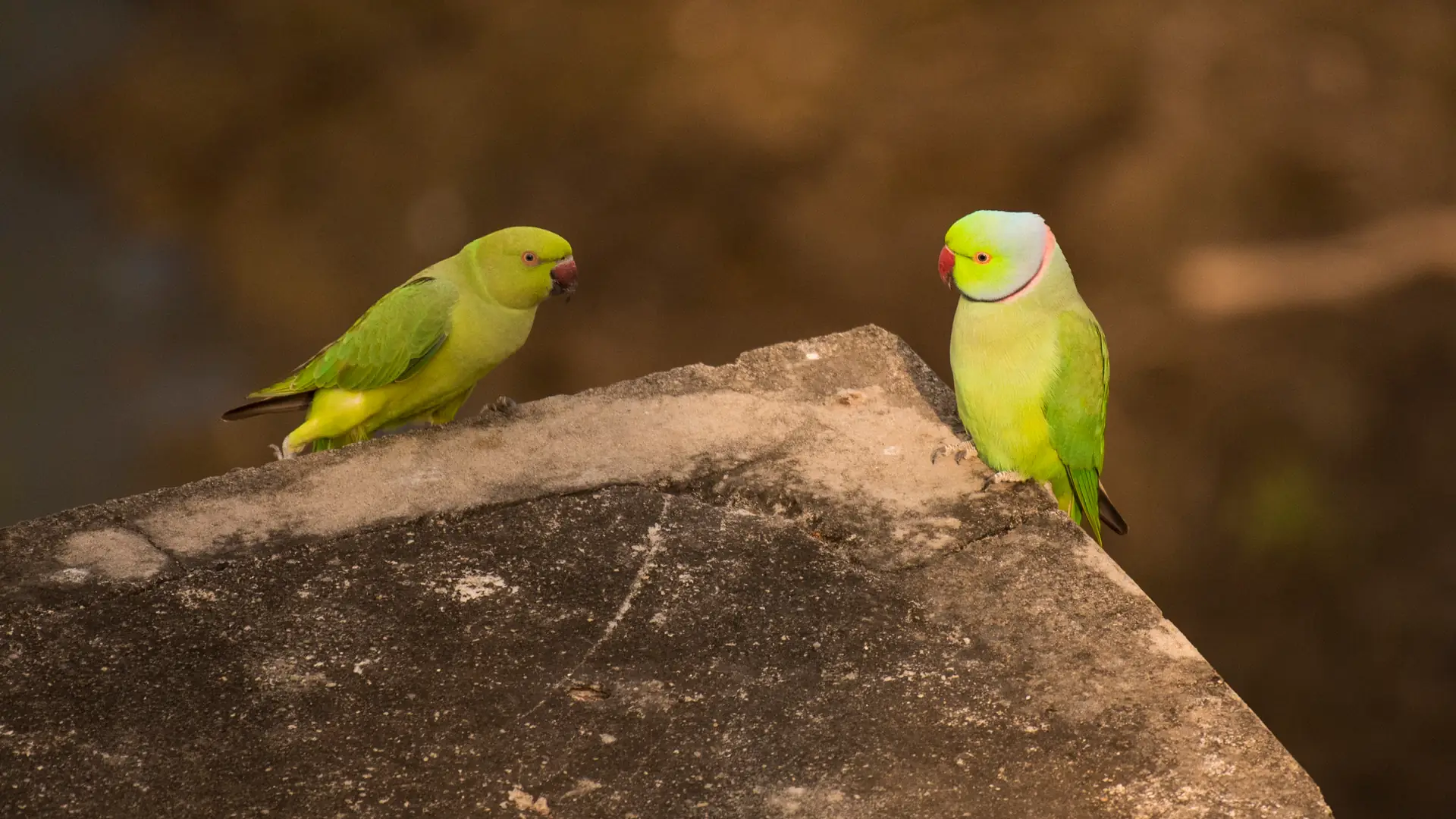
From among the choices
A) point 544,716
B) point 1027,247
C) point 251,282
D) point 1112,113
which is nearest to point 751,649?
point 544,716

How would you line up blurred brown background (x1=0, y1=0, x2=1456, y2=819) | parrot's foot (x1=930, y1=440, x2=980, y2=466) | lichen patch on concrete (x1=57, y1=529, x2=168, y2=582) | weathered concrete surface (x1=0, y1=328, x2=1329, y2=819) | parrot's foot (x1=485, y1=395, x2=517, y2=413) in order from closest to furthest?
weathered concrete surface (x1=0, y1=328, x2=1329, y2=819) < lichen patch on concrete (x1=57, y1=529, x2=168, y2=582) < parrot's foot (x1=930, y1=440, x2=980, y2=466) < parrot's foot (x1=485, y1=395, x2=517, y2=413) < blurred brown background (x1=0, y1=0, x2=1456, y2=819)

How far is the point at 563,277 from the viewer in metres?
3.65

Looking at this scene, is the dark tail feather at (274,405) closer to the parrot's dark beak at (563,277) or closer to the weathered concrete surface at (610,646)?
the weathered concrete surface at (610,646)

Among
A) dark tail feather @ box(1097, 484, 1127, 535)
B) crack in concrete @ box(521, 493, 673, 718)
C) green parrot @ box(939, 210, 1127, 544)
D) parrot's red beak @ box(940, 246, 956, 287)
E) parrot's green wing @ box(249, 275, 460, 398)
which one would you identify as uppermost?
parrot's green wing @ box(249, 275, 460, 398)

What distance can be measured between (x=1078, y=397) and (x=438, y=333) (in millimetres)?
1559

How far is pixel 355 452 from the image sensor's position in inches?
138

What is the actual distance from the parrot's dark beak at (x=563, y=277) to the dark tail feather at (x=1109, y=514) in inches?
54.2

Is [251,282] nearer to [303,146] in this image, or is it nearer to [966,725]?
[303,146]

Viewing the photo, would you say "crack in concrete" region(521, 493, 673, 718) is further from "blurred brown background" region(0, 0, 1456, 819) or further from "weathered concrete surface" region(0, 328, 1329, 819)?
"blurred brown background" region(0, 0, 1456, 819)

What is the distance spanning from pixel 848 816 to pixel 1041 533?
0.98 meters

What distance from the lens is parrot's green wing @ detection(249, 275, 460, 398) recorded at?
12.0ft

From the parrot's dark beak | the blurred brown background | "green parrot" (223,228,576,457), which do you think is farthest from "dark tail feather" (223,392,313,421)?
the blurred brown background

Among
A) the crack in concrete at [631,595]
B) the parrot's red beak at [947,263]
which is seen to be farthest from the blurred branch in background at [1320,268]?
the crack in concrete at [631,595]

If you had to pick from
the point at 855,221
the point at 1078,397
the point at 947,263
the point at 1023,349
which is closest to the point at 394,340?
the point at 947,263
